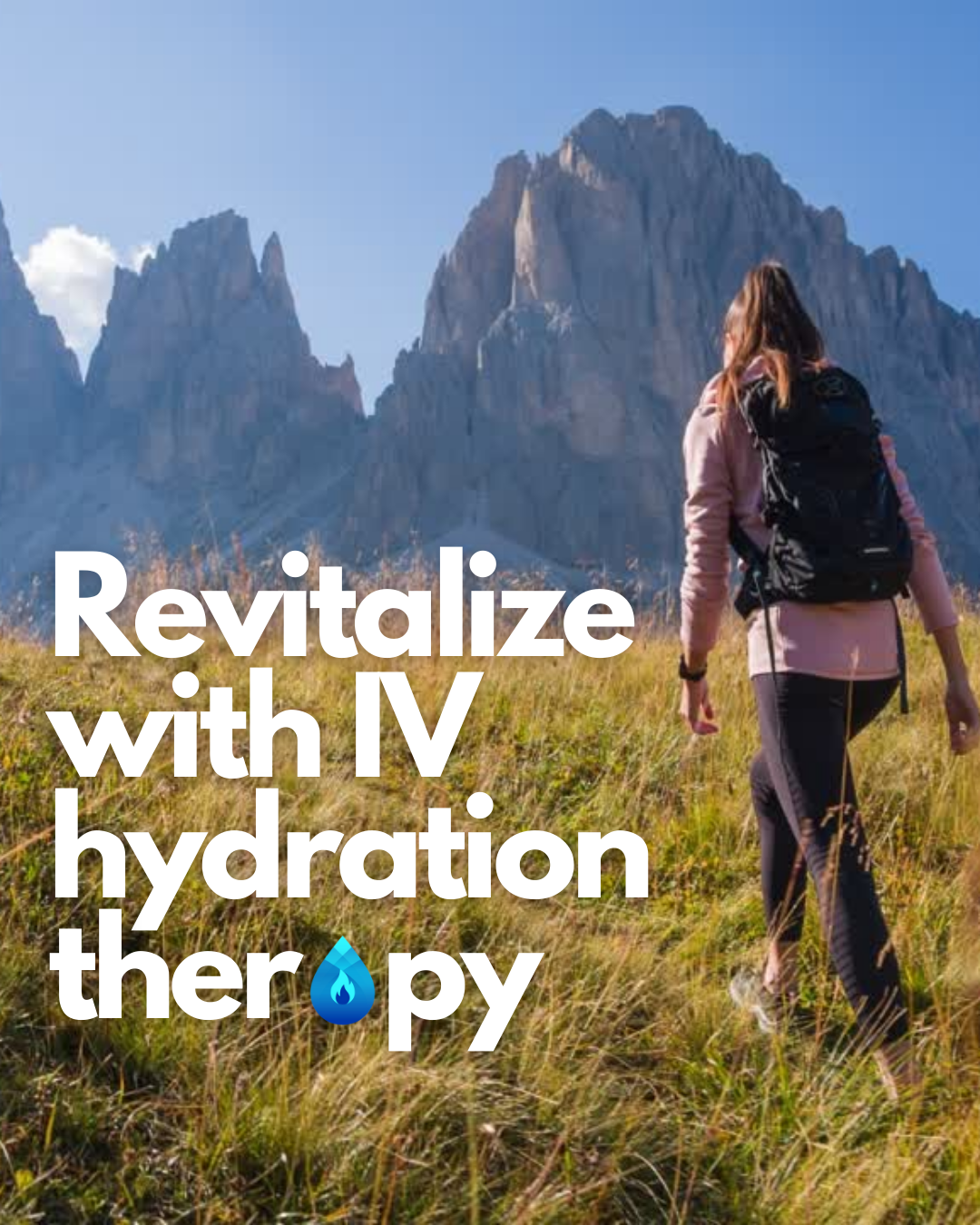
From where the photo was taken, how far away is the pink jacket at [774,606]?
2562mm

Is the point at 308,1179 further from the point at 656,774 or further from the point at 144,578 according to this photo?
the point at 144,578

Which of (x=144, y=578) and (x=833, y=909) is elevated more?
(x=144, y=578)

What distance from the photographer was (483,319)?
107750mm

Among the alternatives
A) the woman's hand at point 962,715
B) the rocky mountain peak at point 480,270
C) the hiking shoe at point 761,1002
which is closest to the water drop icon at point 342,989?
the hiking shoe at point 761,1002

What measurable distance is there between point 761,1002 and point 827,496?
1.38m

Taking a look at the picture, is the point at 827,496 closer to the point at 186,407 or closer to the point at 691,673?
the point at 691,673

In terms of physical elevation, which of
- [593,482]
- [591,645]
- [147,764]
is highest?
[593,482]

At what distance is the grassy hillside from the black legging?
187 millimetres

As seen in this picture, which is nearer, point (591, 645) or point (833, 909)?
point (833, 909)

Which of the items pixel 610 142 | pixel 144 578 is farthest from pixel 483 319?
pixel 144 578

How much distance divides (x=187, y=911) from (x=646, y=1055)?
1.35m

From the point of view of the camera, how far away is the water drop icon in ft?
8.18

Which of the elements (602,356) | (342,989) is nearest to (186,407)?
(602,356)

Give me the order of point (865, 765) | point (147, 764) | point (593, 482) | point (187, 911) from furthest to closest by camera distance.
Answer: point (593, 482) < point (865, 765) < point (147, 764) < point (187, 911)
